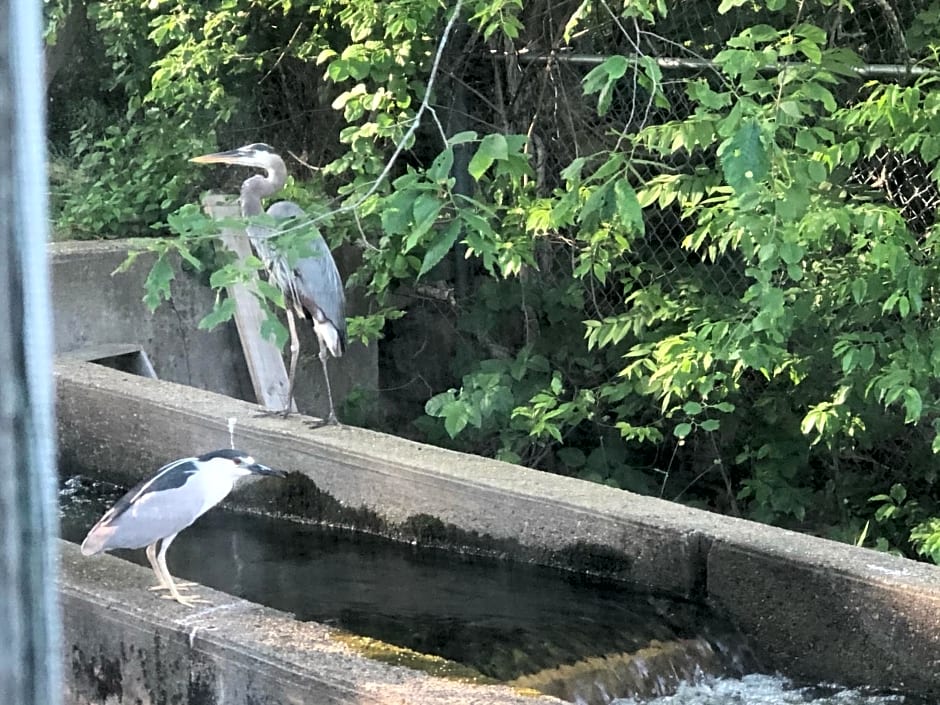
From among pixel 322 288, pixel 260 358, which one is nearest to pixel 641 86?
pixel 322 288

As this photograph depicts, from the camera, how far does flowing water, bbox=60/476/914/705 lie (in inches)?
132

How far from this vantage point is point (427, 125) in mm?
5723

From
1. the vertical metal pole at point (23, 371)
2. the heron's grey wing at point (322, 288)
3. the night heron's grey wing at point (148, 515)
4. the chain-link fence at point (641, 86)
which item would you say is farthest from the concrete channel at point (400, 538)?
the vertical metal pole at point (23, 371)

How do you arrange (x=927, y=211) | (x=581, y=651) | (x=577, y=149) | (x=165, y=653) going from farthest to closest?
(x=577, y=149), (x=927, y=211), (x=581, y=651), (x=165, y=653)

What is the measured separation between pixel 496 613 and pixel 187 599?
3.49 ft

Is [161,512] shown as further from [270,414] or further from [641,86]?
[641,86]

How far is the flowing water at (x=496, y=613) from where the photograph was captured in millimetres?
3359

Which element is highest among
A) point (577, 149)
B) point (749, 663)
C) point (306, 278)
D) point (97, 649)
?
point (577, 149)

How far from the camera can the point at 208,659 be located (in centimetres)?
281

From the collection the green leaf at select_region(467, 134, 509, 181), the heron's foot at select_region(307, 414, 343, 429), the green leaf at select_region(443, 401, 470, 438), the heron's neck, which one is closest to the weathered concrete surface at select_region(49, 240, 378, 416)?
the heron's neck

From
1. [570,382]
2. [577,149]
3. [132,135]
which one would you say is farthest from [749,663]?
[132,135]

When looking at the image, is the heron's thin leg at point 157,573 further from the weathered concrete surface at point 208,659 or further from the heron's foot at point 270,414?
the heron's foot at point 270,414

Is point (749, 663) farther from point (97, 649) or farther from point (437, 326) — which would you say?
point (437, 326)

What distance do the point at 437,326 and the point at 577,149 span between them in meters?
1.40
